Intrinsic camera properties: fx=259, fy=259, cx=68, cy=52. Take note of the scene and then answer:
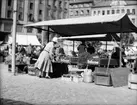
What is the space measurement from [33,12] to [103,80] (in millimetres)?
49667

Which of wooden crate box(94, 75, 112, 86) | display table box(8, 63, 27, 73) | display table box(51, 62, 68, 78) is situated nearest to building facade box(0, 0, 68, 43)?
display table box(8, 63, 27, 73)

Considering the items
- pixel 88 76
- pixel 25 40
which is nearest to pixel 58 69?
pixel 88 76

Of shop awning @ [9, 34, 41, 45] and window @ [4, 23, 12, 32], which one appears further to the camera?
window @ [4, 23, 12, 32]

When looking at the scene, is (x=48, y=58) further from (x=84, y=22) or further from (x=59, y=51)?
(x=59, y=51)

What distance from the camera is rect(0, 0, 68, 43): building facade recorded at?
50528mm

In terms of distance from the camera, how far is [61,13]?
67.9 m

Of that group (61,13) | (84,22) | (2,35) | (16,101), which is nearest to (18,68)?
(84,22)

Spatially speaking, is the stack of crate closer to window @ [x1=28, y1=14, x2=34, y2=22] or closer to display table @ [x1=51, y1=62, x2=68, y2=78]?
display table @ [x1=51, y1=62, x2=68, y2=78]

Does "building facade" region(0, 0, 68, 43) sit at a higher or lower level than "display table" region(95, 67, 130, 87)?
higher

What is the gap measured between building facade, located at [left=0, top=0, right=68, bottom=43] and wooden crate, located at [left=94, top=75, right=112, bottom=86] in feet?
128

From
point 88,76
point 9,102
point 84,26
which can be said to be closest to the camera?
point 9,102

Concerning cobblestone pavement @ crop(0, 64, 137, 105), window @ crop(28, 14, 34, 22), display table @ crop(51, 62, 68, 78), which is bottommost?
cobblestone pavement @ crop(0, 64, 137, 105)

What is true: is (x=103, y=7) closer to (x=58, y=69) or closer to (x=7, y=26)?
(x=7, y=26)

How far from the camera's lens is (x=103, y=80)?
9719mm
